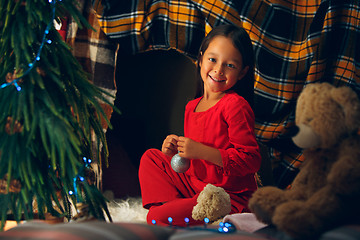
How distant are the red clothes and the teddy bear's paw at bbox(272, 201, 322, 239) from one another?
1.06 feet

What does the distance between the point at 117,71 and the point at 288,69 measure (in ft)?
2.05

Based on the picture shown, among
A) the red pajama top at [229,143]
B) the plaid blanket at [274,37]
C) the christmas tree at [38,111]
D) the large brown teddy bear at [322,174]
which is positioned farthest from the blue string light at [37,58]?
the large brown teddy bear at [322,174]

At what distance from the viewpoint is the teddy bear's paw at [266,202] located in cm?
75

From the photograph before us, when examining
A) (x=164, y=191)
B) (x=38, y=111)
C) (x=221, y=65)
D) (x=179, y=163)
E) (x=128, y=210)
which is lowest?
(x=128, y=210)

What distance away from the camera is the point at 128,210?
1.26 m

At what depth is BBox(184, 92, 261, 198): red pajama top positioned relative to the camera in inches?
40.0

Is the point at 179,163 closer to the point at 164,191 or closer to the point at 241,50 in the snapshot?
the point at 164,191

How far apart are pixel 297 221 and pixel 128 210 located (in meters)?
0.73

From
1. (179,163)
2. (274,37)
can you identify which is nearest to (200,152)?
(179,163)

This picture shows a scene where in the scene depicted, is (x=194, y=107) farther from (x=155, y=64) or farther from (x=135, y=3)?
(x=135, y=3)

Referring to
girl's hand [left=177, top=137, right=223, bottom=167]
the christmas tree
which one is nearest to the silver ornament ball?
girl's hand [left=177, top=137, right=223, bottom=167]

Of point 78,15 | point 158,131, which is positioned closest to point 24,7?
point 78,15

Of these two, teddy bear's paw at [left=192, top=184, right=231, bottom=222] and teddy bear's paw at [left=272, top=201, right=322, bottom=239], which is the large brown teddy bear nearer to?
teddy bear's paw at [left=272, top=201, right=322, bottom=239]

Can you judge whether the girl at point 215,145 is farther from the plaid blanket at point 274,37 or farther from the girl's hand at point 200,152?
the plaid blanket at point 274,37
